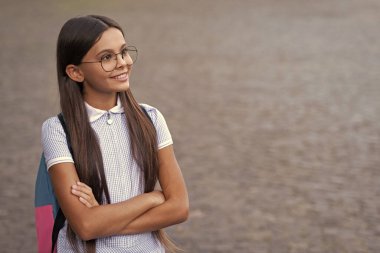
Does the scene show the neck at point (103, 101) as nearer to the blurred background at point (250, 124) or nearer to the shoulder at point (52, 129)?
the shoulder at point (52, 129)

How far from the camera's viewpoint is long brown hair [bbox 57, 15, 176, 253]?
259 cm

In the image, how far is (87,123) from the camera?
8.63 ft

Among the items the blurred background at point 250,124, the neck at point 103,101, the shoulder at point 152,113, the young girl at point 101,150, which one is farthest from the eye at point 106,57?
the blurred background at point 250,124

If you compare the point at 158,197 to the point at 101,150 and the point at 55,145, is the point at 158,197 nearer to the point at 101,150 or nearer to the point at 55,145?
the point at 101,150

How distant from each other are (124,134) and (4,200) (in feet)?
11.9

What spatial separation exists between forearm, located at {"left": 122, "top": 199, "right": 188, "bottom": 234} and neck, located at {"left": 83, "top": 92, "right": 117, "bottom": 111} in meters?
0.37

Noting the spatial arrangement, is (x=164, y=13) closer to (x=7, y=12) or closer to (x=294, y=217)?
(x=7, y=12)

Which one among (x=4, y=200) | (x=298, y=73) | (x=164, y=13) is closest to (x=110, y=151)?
(x=4, y=200)

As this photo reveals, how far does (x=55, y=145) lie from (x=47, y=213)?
0.73 feet

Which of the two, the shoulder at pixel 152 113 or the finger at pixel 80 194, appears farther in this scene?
the shoulder at pixel 152 113

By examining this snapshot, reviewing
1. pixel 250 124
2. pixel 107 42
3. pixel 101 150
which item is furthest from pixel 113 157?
pixel 250 124

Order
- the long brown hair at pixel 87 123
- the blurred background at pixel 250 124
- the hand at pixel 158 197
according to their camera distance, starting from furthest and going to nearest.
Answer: the blurred background at pixel 250 124 → the hand at pixel 158 197 → the long brown hair at pixel 87 123

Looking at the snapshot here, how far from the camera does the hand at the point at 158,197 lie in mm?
2707

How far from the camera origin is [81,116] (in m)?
2.64
